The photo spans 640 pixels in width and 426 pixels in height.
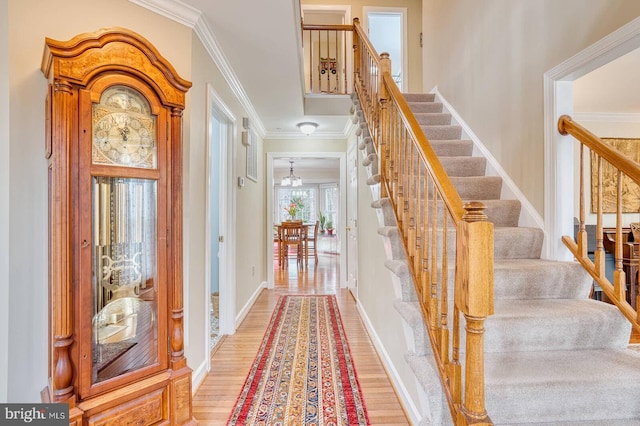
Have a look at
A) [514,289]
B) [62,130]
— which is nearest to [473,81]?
[514,289]

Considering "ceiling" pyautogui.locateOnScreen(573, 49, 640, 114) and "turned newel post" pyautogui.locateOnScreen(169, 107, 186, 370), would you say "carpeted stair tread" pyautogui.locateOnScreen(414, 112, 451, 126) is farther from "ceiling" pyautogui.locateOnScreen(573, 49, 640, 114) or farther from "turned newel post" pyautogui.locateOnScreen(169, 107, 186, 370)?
"turned newel post" pyautogui.locateOnScreen(169, 107, 186, 370)

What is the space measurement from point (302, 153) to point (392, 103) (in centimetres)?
272

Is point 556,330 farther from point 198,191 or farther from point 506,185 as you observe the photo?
point 198,191

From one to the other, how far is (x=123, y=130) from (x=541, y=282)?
2.29 m

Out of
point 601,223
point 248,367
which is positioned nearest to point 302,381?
point 248,367

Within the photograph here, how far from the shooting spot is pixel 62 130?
1170 millimetres

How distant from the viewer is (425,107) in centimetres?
338

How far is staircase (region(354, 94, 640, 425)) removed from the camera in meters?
1.18

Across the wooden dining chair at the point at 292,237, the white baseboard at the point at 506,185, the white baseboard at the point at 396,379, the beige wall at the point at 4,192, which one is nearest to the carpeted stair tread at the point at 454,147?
the white baseboard at the point at 506,185

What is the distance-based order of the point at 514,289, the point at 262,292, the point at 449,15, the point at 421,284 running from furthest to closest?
the point at 262,292 → the point at 449,15 → the point at 514,289 → the point at 421,284

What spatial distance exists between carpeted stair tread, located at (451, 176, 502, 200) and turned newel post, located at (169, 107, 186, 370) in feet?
6.29

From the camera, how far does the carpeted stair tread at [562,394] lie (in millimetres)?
1170

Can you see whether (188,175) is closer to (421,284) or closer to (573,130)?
(421,284)

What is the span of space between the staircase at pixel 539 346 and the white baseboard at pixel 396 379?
0.43m
